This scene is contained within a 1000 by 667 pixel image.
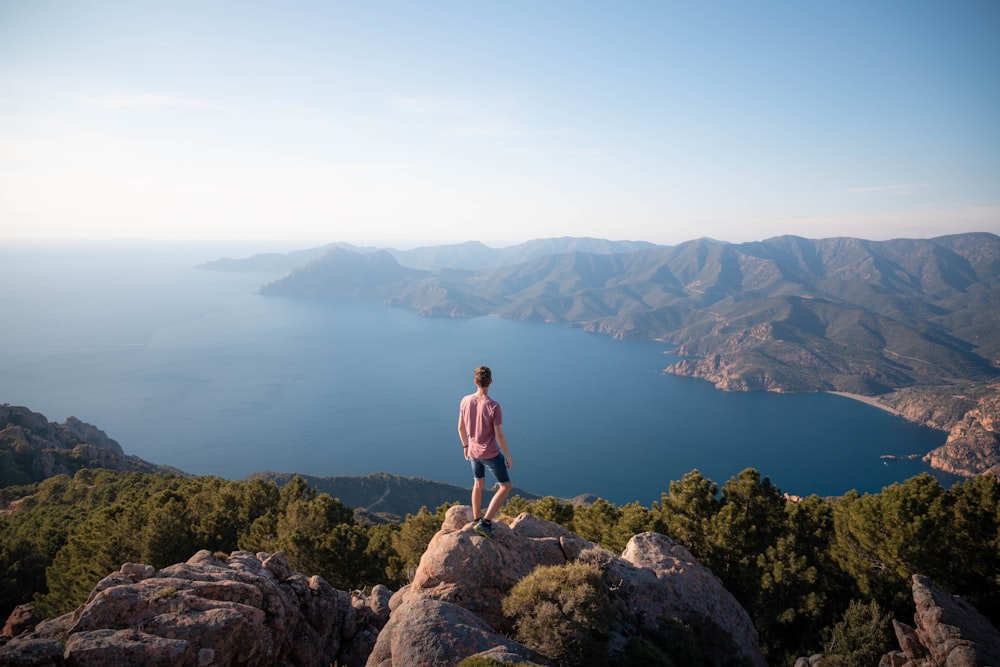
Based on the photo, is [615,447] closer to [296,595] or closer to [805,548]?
[805,548]

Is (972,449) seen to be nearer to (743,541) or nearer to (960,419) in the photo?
(960,419)

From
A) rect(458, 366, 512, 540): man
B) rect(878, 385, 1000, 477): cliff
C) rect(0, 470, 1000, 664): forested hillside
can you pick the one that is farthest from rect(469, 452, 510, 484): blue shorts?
rect(878, 385, 1000, 477): cliff

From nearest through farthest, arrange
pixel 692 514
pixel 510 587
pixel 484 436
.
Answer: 1. pixel 484 436
2. pixel 510 587
3. pixel 692 514

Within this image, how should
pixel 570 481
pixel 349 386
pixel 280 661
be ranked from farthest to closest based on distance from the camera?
pixel 349 386, pixel 570 481, pixel 280 661

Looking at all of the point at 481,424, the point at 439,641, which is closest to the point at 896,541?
the point at 481,424

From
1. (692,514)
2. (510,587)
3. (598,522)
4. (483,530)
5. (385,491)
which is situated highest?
(483,530)

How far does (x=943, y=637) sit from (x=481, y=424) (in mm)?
14909

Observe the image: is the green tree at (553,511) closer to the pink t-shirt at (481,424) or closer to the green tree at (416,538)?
the green tree at (416,538)

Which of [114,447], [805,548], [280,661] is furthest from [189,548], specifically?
[114,447]

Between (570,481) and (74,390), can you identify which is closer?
(570,481)

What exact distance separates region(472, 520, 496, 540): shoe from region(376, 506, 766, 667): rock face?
0.17 m

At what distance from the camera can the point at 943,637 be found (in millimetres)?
13102

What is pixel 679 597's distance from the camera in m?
13.2

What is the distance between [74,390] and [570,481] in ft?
536
